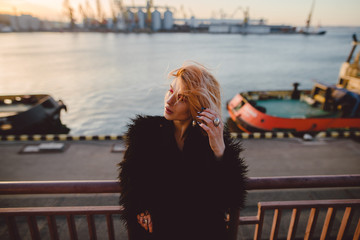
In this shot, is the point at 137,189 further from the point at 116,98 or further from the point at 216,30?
the point at 216,30

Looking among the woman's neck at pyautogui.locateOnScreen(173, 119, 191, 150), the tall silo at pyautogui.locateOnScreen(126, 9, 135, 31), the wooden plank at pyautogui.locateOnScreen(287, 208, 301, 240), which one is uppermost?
the tall silo at pyautogui.locateOnScreen(126, 9, 135, 31)

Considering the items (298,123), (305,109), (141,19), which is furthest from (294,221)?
(141,19)

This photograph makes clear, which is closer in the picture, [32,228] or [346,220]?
[32,228]

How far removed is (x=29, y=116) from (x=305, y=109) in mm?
16477

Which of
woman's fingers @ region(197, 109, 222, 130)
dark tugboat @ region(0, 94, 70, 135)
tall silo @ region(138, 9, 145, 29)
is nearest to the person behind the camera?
woman's fingers @ region(197, 109, 222, 130)

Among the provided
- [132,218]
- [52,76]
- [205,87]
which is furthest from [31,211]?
[52,76]

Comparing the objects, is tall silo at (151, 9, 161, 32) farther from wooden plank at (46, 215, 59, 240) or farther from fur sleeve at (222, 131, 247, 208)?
fur sleeve at (222, 131, 247, 208)

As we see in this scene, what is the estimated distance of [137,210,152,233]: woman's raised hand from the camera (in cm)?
166

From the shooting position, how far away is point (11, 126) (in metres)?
11.8

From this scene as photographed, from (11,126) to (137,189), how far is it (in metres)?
13.4

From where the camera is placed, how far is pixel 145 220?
5.47ft

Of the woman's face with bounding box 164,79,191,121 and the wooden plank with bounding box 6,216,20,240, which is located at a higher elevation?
the woman's face with bounding box 164,79,191,121

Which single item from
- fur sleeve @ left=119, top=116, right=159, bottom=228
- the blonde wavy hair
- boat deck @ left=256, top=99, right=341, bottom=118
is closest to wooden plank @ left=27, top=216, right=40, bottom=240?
fur sleeve @ left=119, top=116, right=159, bottom=228

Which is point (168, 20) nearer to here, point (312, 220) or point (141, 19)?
point (141, 19)
